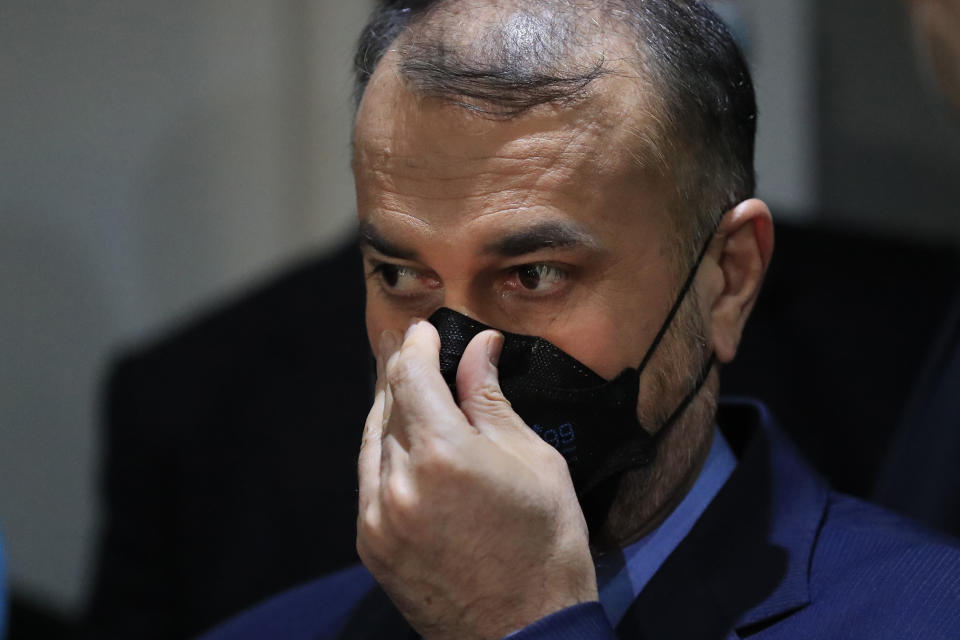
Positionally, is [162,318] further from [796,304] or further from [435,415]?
[435,415]

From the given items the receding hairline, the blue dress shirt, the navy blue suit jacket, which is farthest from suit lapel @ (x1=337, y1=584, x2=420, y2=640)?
the receding hairline

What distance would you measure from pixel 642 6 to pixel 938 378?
4.20 feet

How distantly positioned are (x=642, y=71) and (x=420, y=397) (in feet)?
1.96

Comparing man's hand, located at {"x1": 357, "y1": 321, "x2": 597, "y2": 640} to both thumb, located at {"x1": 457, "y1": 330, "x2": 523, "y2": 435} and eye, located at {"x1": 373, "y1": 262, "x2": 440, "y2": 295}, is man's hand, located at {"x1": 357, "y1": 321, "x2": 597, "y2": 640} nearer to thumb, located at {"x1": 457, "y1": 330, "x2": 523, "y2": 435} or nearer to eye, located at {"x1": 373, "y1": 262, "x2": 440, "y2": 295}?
thumb, located at {"x1": 457, "y1": 330, "x2": 523, "y2": 435}

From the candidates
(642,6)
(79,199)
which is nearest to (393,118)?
(642,6)

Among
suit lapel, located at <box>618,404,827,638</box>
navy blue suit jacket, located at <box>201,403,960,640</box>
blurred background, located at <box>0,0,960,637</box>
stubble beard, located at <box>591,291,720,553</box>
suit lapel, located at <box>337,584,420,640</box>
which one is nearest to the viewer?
navy blue suit jacket, located at <box>201,403,960,640</box>

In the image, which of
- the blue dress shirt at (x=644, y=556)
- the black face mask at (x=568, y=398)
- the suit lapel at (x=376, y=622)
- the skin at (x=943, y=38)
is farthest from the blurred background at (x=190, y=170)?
the black face mask at (x=568, y=398)

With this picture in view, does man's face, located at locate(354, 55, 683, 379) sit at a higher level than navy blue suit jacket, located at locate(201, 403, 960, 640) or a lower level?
higher

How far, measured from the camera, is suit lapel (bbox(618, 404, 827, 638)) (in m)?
1.81

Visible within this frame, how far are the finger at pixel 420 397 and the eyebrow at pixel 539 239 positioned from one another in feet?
0.55

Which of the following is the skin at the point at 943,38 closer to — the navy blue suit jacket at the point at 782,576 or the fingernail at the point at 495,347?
the navy blue suit jacket at the point at 782,576

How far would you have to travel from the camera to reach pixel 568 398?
1.82 metres

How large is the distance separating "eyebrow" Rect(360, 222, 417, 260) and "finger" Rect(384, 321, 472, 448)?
16 centimetres

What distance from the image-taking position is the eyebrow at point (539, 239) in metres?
1.79
